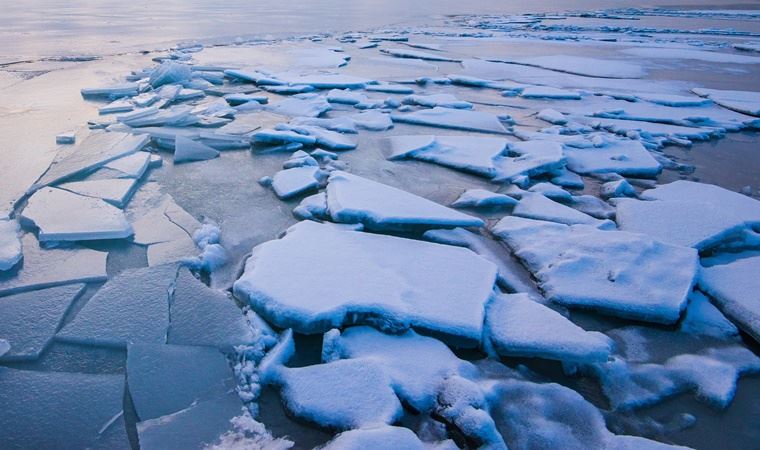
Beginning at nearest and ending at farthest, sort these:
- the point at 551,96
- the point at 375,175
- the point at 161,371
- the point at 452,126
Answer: the point at 161,371
the point at 375,175
the point at 452,126
the point at 551,96

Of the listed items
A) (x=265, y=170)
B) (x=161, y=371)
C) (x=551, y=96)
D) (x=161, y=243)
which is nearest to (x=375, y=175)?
(x=265, y=170)

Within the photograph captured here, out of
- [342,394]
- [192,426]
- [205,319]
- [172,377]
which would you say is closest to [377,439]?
[342,394]

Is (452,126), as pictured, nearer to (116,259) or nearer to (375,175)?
(375,175)

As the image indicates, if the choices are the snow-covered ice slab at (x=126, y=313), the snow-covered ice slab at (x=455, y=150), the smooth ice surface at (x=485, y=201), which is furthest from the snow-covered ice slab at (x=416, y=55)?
the snow-covered ice slab at (x=126, y=313)

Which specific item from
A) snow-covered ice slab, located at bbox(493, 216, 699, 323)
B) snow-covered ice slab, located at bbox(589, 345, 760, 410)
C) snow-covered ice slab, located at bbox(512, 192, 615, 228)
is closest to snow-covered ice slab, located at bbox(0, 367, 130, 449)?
snow-covered ice slab, located at bbox(589, 345, 760, 410)

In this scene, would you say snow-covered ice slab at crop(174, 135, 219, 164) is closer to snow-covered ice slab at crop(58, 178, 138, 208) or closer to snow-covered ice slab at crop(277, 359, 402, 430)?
snow-covered ice slab at crop(58, 178, 138, 208)

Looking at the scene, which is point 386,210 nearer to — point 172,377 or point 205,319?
point 205,319
